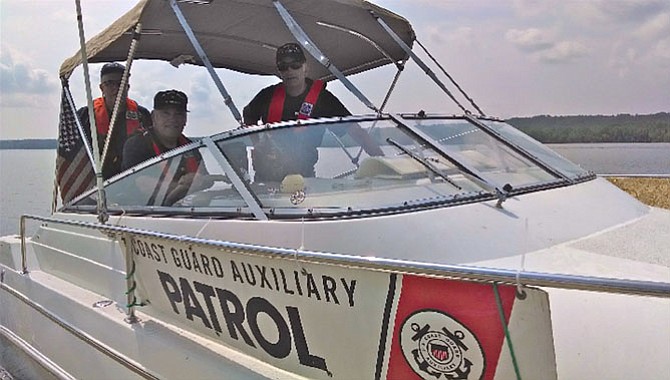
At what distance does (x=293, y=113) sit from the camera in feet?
12.0

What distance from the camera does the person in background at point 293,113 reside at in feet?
8.72

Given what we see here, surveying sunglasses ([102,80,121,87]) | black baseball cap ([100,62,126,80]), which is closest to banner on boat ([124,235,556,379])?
sunglasses ([102,80,121,87])

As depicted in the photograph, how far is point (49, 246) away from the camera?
397 cm

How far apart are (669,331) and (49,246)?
147 inches

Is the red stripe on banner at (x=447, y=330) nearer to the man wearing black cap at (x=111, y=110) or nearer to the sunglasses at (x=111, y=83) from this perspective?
the man wearing black cap at (x=111, y=110)

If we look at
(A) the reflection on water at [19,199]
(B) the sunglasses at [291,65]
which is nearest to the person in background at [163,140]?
(B) the sunglasses at [291,65]

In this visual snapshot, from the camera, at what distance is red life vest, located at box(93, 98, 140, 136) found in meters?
4.45

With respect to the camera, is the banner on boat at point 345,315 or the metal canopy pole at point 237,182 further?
the metal canopy pole at point 237,182

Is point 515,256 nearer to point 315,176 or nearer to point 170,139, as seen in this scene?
point 315,176

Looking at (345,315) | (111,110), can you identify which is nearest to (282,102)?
(111,110)

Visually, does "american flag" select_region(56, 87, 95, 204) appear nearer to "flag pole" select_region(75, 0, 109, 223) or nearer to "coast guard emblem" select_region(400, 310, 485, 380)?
"flag pole" select_region(75, 0, 109, 223)

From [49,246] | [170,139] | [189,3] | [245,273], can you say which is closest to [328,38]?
[189,3]

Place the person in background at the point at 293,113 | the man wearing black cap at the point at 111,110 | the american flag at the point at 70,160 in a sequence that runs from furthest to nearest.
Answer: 1. the man wearing black cap at the point at 111,110
2. the american flag at the point at 70,160
3. the person in background at the point at 293,113

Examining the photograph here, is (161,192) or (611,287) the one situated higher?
(161,192)
